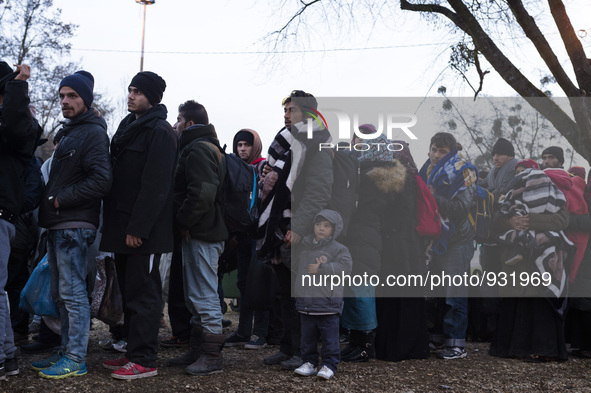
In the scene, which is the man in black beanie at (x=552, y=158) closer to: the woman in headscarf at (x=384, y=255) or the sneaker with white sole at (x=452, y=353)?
the woman in headscarf at (x=384, y=255)

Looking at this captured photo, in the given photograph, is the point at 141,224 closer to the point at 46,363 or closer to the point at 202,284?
the point at 202,284

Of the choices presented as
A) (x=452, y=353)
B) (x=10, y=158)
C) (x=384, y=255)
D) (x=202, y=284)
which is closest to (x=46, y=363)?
(x=202, y=284)

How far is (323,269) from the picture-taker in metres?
4.53

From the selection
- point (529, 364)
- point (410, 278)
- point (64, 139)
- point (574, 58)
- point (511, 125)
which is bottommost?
point (529, 364)

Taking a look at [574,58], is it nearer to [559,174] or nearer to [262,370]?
[559,174]

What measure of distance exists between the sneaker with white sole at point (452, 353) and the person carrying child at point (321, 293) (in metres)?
1.39

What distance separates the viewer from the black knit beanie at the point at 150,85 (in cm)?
451

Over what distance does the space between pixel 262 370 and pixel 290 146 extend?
1.74 m

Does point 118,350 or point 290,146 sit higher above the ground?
point 290,146

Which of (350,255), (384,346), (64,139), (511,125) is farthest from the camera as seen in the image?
(511,125)

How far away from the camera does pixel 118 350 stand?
5324 millimetres

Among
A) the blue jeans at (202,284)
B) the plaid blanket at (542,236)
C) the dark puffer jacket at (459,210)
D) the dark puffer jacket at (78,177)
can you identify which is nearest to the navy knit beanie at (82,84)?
the dark puffer jacket at (78,177)

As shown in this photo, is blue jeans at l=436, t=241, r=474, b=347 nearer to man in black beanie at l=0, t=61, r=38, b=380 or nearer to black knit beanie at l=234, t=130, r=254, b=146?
black knit beanie at l=234, t=130, r=254, b=146

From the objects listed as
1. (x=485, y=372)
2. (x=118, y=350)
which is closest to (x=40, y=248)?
(x=118, y=350)
